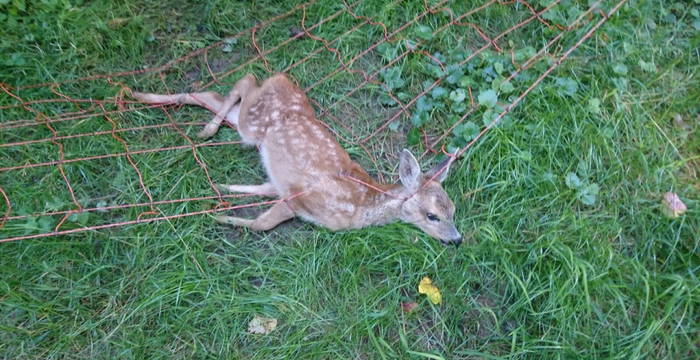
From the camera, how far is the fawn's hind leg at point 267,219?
3418 millimetres

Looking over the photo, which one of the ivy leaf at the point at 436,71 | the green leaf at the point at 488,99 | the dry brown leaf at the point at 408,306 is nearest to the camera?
the dry brown leaf at the point at 408,306

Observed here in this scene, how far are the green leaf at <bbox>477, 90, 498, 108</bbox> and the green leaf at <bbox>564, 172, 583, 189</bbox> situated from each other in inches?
26.1

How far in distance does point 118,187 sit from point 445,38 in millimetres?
2521

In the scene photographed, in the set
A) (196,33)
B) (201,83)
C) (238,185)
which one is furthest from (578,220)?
(196,33)

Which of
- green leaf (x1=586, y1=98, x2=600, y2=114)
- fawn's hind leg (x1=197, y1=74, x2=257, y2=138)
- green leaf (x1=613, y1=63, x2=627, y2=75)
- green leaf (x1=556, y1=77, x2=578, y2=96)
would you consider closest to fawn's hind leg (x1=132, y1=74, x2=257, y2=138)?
fawn's hind leg (x1=197, y1=74, x2=257, y2=138)

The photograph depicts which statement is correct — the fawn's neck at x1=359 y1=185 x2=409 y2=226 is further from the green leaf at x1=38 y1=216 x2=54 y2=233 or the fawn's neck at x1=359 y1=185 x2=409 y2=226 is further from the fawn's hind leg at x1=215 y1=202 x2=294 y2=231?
the green leaf at x1=38 y1=216 x2=54 y2=233

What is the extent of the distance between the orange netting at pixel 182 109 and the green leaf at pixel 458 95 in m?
0.07

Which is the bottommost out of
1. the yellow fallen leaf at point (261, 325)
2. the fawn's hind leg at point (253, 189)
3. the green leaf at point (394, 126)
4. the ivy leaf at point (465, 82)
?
the yellow fallen leaf at point (261, 325)

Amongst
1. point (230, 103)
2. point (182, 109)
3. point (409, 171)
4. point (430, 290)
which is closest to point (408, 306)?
point (430, 290)

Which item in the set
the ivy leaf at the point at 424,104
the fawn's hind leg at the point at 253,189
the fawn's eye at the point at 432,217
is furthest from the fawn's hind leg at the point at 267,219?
the ivy leaf at the point at 424,104

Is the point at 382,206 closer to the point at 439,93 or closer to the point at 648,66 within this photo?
the point at 439,93

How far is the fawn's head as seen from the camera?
3311 millimetres

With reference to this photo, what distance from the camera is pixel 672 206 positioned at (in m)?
3.29

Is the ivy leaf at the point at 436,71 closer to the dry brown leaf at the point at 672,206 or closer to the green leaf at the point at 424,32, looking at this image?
the green leaf at the point at 424,32
